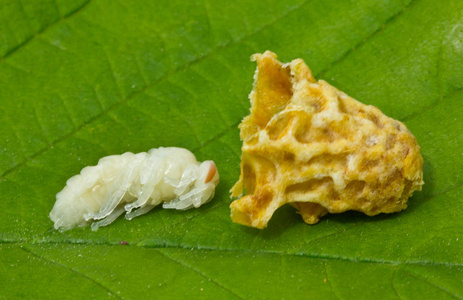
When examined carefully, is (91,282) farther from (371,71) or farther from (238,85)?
(371,71)

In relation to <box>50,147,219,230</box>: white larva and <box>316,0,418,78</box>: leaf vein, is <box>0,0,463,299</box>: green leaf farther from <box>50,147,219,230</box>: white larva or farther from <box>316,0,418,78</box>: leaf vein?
<box>50,147,219,230</box>: white larva

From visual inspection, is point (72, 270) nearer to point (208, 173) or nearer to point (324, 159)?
point (208, 173)

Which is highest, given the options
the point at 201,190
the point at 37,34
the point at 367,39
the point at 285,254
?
the point at 37,34

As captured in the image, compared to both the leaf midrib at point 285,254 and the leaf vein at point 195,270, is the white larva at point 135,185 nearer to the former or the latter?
the leaf midrib at point 285,254

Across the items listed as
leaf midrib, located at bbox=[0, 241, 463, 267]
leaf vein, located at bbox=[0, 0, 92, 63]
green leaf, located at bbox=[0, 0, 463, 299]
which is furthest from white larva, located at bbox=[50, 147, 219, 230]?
leaf vein, located at bbox=[0, 0, 92, 63]

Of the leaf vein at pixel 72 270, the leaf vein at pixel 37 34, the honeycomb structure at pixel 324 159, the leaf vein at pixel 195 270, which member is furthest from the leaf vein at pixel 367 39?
the leaf vein at pixel 72 270

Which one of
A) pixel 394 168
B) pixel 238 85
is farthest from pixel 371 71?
pixel 394 168

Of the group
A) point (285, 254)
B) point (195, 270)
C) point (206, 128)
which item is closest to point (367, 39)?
point (206, 128)
